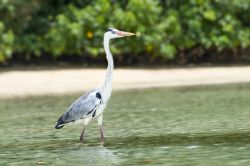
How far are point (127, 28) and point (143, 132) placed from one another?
1564 cm

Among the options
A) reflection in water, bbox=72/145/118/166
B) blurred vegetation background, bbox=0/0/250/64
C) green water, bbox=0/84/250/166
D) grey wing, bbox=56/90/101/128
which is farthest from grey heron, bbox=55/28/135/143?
blurred vegetation background, bbox=0/0/250/64

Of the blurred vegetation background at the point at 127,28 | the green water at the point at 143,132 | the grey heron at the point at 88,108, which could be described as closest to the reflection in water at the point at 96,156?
the green water at the point at 143,132

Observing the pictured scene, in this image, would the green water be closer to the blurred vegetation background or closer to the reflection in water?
the reflection in water

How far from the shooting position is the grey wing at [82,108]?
1362 centimetres

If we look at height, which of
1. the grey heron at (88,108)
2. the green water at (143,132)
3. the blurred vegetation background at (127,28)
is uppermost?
the blurred vegetation background at (127,28)

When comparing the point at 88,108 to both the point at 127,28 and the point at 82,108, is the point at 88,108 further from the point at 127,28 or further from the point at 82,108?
the point at 127,28

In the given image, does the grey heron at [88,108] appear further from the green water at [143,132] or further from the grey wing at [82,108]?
the green water at [143,132]

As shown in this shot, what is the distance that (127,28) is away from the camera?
29922mm

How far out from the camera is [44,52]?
104ft

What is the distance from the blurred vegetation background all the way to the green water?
6.94m

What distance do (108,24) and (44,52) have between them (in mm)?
3281

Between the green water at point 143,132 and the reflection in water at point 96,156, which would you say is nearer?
the reflection in water at point 96,156

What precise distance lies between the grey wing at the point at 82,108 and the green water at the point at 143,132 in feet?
1.37

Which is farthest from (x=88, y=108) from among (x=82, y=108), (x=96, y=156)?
(x=96, y=156)
